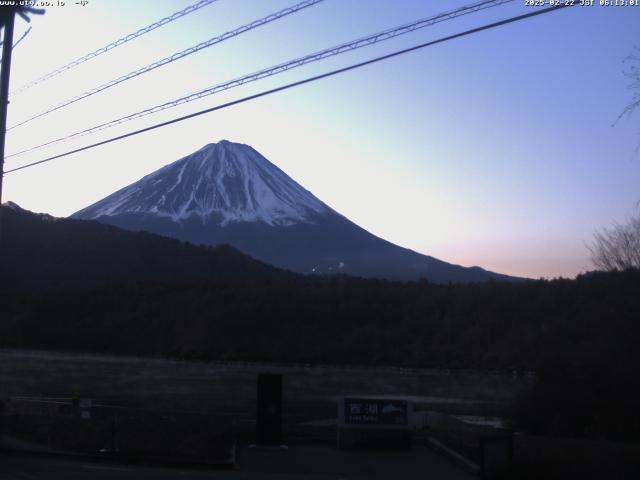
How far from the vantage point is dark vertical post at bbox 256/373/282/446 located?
738 inches

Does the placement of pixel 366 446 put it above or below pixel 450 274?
below

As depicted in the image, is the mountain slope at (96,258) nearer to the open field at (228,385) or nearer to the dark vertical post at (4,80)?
the open field at (228,385)

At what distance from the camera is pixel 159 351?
7294 cm

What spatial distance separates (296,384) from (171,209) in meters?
99.0

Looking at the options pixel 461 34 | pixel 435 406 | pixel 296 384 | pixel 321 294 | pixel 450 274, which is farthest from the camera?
pixel 450 274

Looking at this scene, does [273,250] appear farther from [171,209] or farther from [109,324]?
[109,324]

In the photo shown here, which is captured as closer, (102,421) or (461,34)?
(461,34)

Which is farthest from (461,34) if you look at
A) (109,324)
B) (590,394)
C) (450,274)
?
(450,274)

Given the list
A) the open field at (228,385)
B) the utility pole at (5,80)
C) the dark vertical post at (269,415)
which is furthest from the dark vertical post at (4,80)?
the open field at (228,385)

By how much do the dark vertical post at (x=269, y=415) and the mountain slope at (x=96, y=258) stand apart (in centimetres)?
7151

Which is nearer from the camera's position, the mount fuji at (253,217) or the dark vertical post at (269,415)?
the dark vertical post at (269,415)

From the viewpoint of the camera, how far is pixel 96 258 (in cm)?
9606

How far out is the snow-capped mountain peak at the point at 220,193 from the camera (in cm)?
14062

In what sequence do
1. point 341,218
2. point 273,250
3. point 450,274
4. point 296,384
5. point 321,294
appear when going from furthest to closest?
point 341,218
point 273,250
point 450,274
point 321,294
point 296,384
